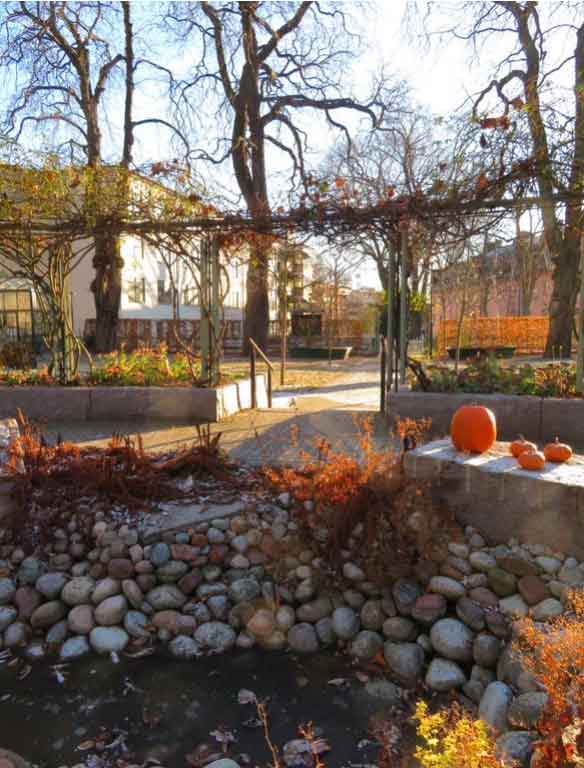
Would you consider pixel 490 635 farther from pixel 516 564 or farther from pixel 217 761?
pixel 217 761

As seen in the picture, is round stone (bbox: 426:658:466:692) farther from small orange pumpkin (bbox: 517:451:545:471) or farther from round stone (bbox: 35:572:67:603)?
round stone (bbox: 35:572:67:603)

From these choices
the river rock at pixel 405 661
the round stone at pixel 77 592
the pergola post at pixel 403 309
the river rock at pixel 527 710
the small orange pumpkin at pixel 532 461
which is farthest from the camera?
the pergola post at pixel 403 309

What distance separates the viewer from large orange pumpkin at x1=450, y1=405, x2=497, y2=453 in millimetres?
3771

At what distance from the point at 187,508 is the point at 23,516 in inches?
44.1

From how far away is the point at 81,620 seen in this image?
345 cm

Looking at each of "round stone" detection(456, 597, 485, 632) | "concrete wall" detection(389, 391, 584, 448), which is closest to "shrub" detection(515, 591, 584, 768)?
"round stone" detection(456, 597, 485, 632)

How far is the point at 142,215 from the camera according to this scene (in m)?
6.96

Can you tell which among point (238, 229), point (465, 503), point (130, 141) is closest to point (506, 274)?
point (130, 141)

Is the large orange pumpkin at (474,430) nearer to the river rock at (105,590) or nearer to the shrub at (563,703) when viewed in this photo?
the shrub at (563,703)

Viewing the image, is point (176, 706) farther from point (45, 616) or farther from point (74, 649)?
point (45, 616)

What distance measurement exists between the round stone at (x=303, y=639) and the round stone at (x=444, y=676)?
669 millimetres

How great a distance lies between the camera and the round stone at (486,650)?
2920 mm

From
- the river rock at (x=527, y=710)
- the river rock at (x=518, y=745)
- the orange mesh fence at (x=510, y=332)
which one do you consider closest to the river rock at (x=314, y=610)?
the river rock at (x=527, y=710)

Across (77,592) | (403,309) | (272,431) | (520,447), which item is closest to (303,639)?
(77,592)
